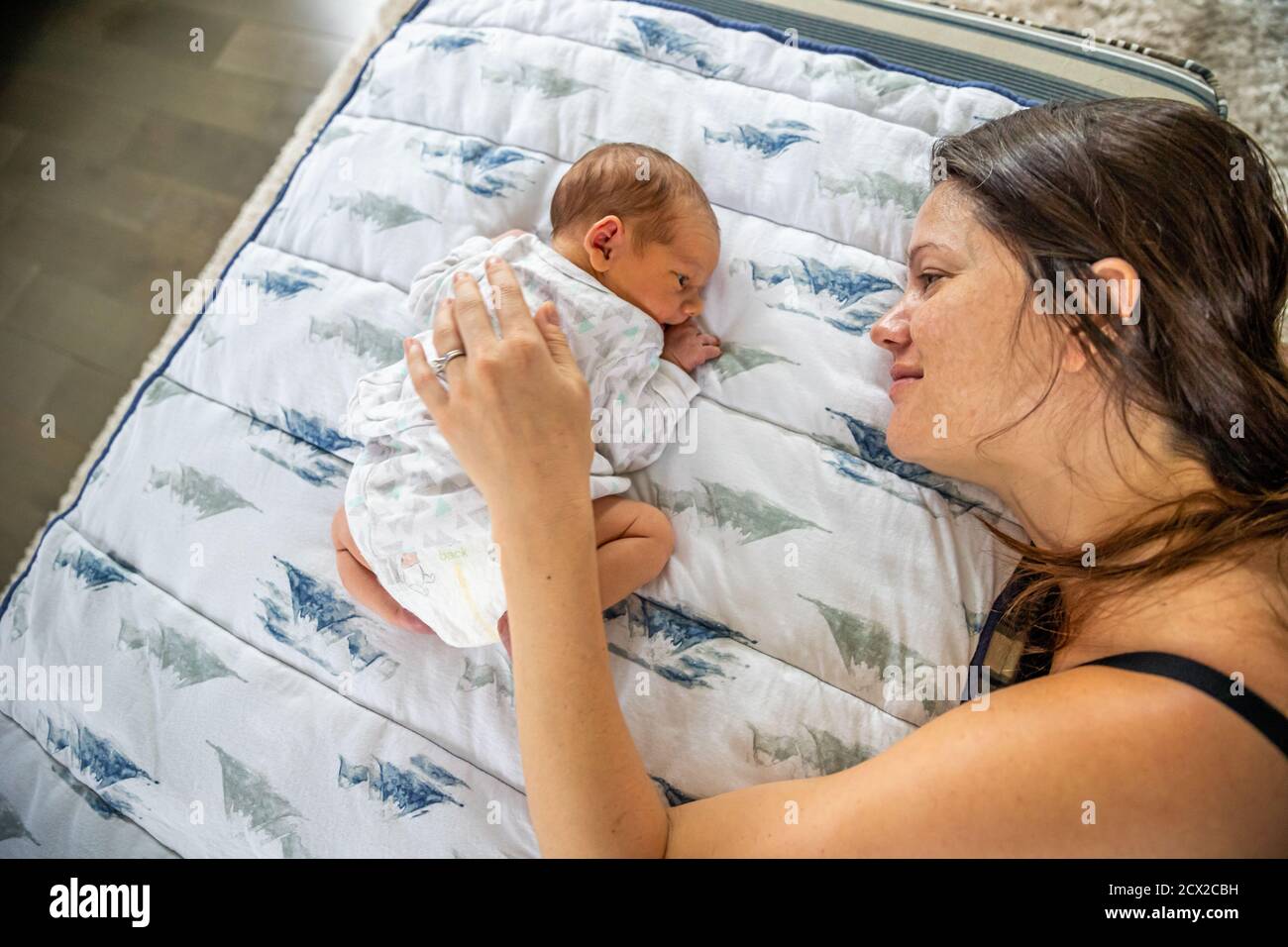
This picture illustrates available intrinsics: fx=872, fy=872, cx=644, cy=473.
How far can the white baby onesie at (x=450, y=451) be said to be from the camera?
43.0 inches

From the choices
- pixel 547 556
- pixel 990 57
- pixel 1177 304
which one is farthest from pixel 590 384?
pixel 990 57

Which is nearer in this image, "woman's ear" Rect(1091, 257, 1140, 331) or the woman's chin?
"woman's ear" Rect(1091, 257, 1140, 331)

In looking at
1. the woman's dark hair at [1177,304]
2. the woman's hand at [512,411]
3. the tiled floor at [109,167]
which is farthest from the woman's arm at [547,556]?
the tiled floor at [109,167]

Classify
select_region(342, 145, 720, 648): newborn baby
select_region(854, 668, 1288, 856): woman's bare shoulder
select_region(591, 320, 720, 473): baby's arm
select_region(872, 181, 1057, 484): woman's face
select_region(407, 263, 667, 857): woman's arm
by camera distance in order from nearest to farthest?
select_region(854, 668, 1288, 856): woman's bare shoulder, select_region(407, 263, 667, 857): woman's arm, select_region(872, 181, 1057, 484): woman's face, select_region(342, 145, 720, 648): newborn baby, select_region(591, 320, 720, 473): baby's arm

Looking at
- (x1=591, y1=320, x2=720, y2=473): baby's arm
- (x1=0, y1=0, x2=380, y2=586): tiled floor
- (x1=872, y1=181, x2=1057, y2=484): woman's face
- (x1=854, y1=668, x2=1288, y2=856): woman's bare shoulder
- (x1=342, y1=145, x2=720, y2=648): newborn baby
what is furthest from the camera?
(x1=0, y1=0, x2=380, y2=586): tiled floor

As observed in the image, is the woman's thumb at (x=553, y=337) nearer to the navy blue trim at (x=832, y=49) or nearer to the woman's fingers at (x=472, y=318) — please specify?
the woman's fingers at (x=472, y=318)

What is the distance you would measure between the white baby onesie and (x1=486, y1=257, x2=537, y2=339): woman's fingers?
0.05 m

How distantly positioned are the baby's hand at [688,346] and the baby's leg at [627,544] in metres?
0.24

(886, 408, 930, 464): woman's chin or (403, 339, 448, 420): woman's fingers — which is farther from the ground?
(403, 339, 448, 420): woman's fingers

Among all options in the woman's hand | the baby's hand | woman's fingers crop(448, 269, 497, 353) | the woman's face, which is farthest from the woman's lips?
woman's fingers crop(448, 269, 497, 353)

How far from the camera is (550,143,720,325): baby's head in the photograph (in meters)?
1.23

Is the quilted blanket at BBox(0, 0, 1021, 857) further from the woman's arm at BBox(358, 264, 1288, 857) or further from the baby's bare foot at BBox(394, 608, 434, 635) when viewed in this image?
the woman's arm at BBox(358, 264, 1288, 857)
